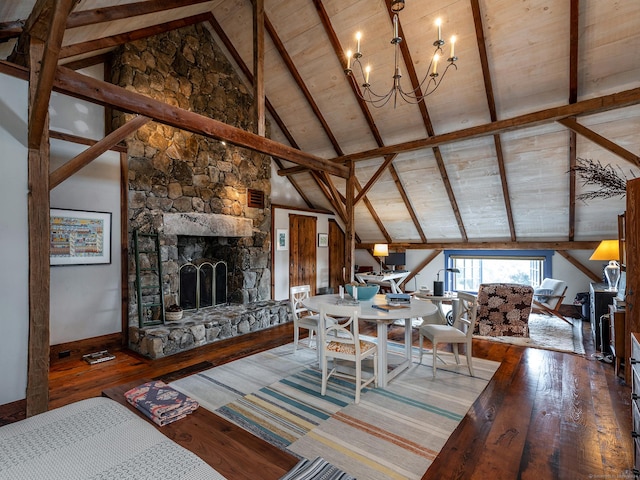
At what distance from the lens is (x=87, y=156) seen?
304 centimetres

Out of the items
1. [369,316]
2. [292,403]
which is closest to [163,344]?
[292,403]

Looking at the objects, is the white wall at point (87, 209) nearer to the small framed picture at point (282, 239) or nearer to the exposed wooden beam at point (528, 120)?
the small framed picture at point (282, 239)

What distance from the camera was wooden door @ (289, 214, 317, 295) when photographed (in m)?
7.14

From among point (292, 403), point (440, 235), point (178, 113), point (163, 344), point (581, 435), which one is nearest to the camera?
point (581, 435)

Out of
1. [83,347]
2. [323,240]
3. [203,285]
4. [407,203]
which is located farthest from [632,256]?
[83,347]

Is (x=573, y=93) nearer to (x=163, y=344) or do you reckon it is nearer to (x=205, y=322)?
(x=205, y=322)

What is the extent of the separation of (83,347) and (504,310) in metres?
5.63

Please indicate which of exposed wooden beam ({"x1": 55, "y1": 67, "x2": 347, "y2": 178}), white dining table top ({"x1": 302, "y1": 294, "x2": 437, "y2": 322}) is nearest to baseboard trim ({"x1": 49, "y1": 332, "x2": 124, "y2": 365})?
white dining table top ({"x1": 302, "y1": 294, "x2": 437, "y2": 322})

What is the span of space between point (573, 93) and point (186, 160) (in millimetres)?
5426

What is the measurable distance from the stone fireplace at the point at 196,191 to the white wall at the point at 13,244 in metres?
1.48

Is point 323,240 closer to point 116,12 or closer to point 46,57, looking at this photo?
point 116,12

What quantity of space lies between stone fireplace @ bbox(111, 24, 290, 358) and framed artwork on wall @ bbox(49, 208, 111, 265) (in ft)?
1.13

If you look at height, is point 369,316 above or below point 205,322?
above

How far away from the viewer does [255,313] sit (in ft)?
17.0
